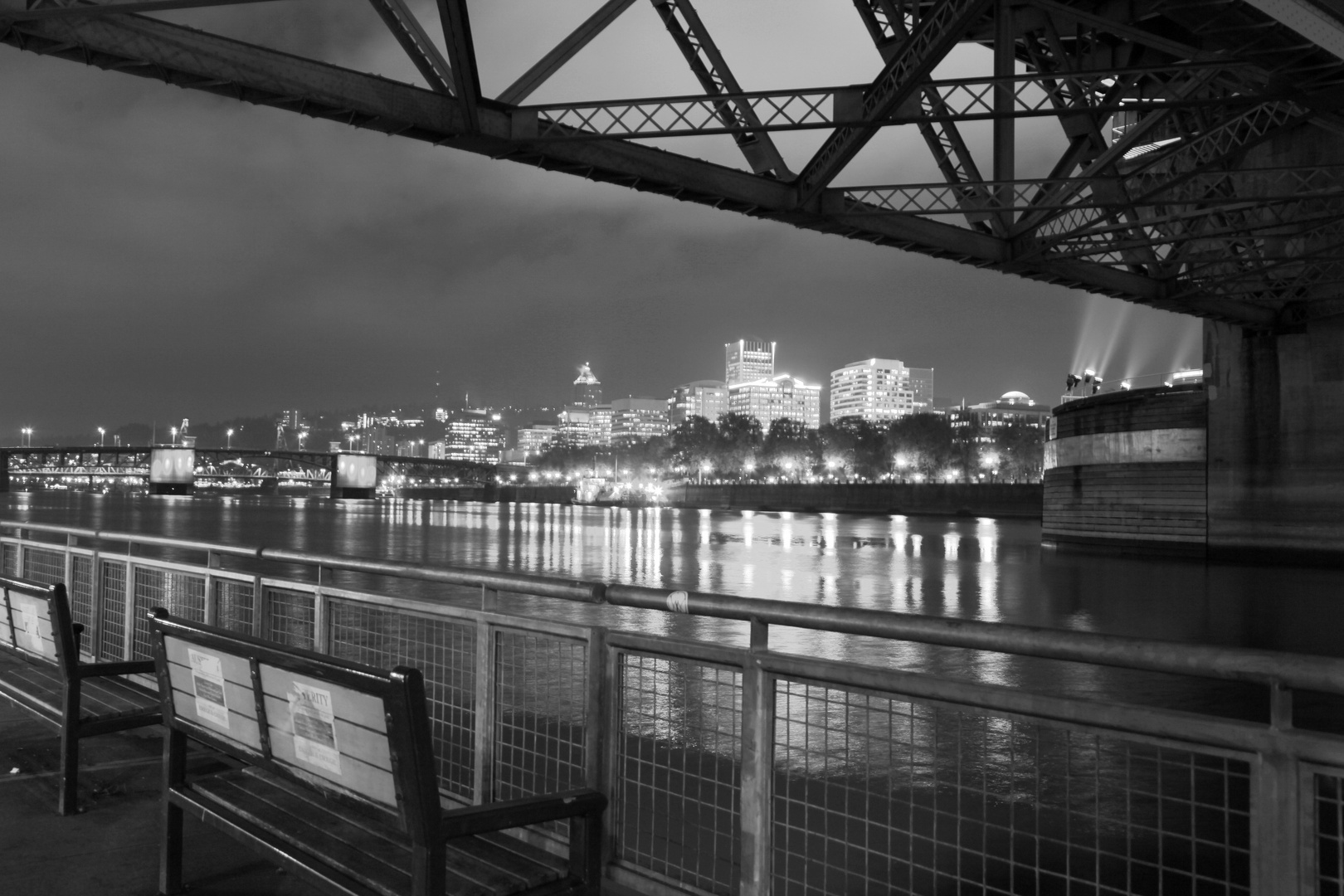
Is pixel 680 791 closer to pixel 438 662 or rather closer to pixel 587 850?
pixel 587 850

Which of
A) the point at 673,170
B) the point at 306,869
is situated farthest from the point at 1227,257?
the point at 306,869

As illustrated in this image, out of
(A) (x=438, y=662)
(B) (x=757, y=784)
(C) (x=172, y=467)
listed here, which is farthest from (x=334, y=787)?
(C) (x=172, y=467)

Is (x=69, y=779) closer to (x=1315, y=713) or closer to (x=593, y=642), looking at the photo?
(x=593, y=642)

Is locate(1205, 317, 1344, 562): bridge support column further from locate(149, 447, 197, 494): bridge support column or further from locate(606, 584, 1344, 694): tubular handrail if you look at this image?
locate(149, 447, 197, 494): bridge support column

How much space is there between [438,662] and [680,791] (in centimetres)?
562

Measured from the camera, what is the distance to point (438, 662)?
12.5 meters

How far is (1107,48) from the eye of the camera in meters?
24.0

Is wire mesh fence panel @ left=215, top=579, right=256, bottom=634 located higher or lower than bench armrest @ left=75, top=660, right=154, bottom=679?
lower

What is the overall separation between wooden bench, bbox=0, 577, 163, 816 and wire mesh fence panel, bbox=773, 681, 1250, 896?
372 cm

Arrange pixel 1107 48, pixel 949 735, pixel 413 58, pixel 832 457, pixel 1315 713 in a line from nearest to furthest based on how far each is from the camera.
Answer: pixel 949 735 < pixel 1315 713 < pixel 413 58 < pixel 1107 48 < pixel 832 457

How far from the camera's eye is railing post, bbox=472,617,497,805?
16.5 ft

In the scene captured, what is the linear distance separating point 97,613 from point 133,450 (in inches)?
7830

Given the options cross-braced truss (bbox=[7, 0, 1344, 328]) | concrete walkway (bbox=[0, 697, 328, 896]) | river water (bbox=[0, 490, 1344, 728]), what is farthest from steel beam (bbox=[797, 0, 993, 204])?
concrete walkway (bbox=[0, 697, 328, 896])

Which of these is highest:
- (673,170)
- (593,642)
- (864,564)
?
(673,170)
